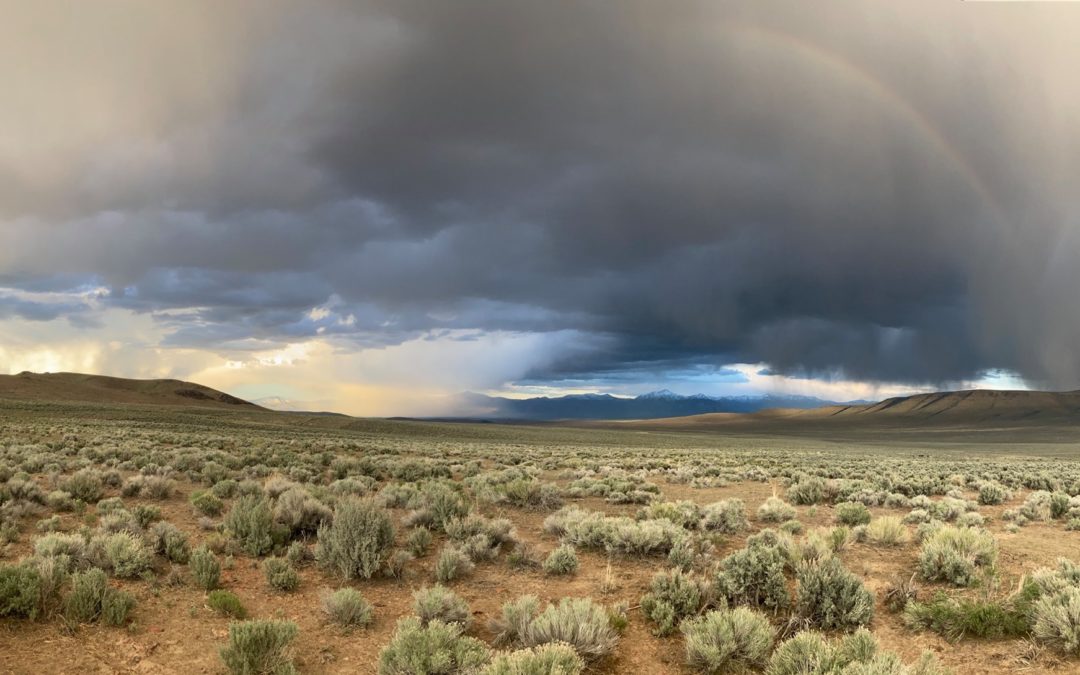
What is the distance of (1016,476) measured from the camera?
2586cm

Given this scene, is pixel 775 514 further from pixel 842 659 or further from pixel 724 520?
pixel 842 659

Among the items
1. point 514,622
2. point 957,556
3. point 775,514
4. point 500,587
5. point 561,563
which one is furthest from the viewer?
point 775,514

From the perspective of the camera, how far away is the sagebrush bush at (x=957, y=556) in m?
9.27

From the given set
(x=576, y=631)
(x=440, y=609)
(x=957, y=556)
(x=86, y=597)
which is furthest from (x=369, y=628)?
(x=957, y=556)

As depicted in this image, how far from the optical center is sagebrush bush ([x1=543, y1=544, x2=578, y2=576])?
9797 millimetres

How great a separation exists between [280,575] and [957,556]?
35.6 feet

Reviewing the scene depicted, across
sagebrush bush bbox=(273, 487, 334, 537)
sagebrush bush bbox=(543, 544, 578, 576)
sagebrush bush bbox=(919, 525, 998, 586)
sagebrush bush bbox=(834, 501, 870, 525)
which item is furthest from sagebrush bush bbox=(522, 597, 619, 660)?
sagebrush bush bbox=(834, 501, 870, 525)

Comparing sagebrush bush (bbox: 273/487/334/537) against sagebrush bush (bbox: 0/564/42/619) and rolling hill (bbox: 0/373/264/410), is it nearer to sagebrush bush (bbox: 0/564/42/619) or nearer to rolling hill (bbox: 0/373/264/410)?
sagebrush bush (bbox: 0/564/42/619)

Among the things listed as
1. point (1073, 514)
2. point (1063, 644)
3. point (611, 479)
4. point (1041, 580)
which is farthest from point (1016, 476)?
point (1063, 644)

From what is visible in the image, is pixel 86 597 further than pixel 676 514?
No

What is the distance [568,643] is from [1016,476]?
1125 inches

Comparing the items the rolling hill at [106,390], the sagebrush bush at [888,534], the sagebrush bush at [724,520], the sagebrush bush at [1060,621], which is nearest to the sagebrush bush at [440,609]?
the sagebrush bush at [724,520]

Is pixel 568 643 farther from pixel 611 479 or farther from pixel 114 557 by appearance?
pixel 611 479

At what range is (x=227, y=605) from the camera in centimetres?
785
